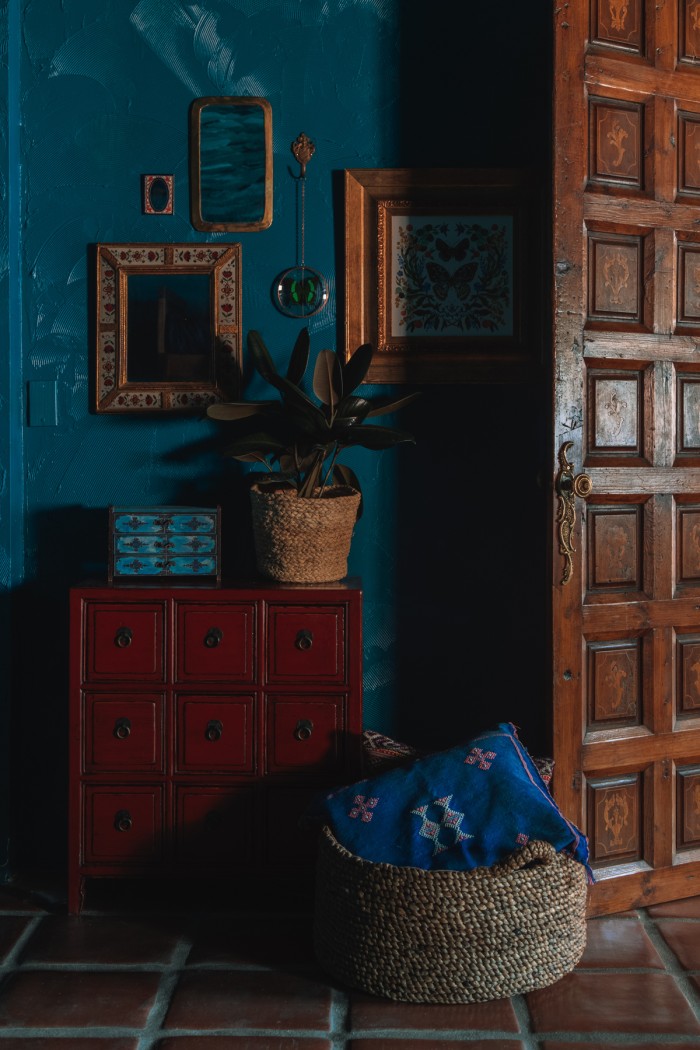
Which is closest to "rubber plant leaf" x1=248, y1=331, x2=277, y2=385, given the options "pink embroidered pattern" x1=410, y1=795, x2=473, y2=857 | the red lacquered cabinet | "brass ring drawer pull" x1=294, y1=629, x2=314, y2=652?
the red lacquered cabinet

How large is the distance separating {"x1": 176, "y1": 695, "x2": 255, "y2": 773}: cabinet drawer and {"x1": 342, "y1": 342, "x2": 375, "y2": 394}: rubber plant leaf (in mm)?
949

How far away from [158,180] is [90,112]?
31cm

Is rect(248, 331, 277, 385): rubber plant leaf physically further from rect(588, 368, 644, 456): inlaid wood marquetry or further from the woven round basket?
the woven round basket

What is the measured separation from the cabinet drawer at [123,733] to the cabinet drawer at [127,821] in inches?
2.6

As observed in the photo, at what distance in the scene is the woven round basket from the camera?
2.23 meters

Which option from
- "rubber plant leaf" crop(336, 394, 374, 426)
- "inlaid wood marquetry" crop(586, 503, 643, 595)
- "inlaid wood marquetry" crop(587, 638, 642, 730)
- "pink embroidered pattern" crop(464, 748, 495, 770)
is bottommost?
"pink embroidered pattern" crop(464, 748, 495, 770)

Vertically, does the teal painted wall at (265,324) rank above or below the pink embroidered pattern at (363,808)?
above

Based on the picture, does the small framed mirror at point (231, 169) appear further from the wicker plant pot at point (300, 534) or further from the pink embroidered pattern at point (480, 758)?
the pink embroidered pattern at point (480, 758)

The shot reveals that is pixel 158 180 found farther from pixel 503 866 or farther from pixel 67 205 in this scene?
pixel 503 866

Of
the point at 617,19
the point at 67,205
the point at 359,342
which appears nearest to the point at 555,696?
the point at 359,342

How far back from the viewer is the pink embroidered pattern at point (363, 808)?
241 cm

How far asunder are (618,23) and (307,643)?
6.33ft

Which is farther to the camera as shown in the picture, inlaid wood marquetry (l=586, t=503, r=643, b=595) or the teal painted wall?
the teal painted wall

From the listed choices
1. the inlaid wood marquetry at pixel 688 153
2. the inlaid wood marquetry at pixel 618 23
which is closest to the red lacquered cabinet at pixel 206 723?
the inlaid wood marquetry at pixel 688 153
